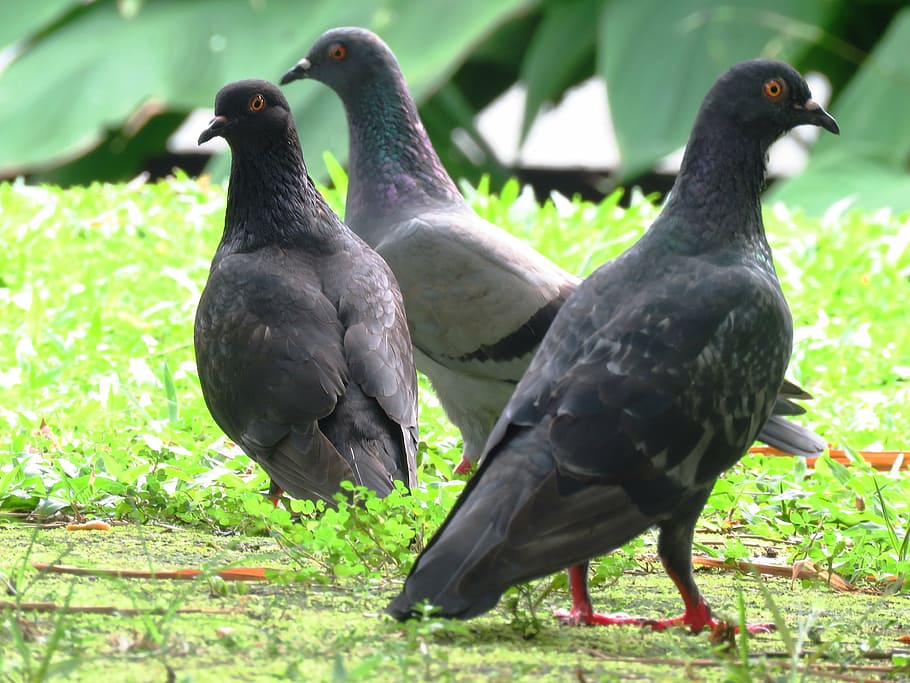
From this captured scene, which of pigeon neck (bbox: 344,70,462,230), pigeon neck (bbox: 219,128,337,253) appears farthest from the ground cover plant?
pigeon neck (bbox: 344,70,462,230)

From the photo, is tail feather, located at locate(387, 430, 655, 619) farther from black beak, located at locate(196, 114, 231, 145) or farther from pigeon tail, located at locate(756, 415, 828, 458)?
black beak, located at locate(196, 114, 231, 145)

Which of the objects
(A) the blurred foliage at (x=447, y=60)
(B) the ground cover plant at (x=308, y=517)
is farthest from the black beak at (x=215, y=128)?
(A) the blurred foliage at (x=447, y=60)

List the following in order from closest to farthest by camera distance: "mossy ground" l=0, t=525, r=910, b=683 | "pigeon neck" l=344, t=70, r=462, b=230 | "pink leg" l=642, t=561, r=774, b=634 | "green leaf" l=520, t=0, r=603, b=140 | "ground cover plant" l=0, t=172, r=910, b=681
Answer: "mossy ground" l=0, t=525, r=910, b=683, "ground cover plant" l=0, t=172, r=910, b=681, "pink leg" l=642, t=561, r=774, b=634, "pigeon neck" l=344, t=70, r=462, b=230, "green leaf" l=520, t=0, r=603, b=140

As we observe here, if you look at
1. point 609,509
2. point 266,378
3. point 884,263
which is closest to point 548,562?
point 609,509

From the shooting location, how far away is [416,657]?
8.09 feet

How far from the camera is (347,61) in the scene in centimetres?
548

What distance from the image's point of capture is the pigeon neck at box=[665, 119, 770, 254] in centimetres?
330

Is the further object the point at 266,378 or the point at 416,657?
the point at 266,378

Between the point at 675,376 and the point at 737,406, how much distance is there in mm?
185

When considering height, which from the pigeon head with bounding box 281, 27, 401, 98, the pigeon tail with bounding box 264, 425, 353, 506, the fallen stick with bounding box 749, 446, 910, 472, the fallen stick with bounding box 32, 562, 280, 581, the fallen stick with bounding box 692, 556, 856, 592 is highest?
the pigeon head with bounding box 281, 27, 401, 98

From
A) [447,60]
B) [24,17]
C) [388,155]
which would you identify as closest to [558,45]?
[447,60]

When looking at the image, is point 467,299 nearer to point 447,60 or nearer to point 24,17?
point 447,60

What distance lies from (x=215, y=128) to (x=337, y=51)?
4.70 feet

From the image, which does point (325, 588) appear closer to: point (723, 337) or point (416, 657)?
point (416, 657)
